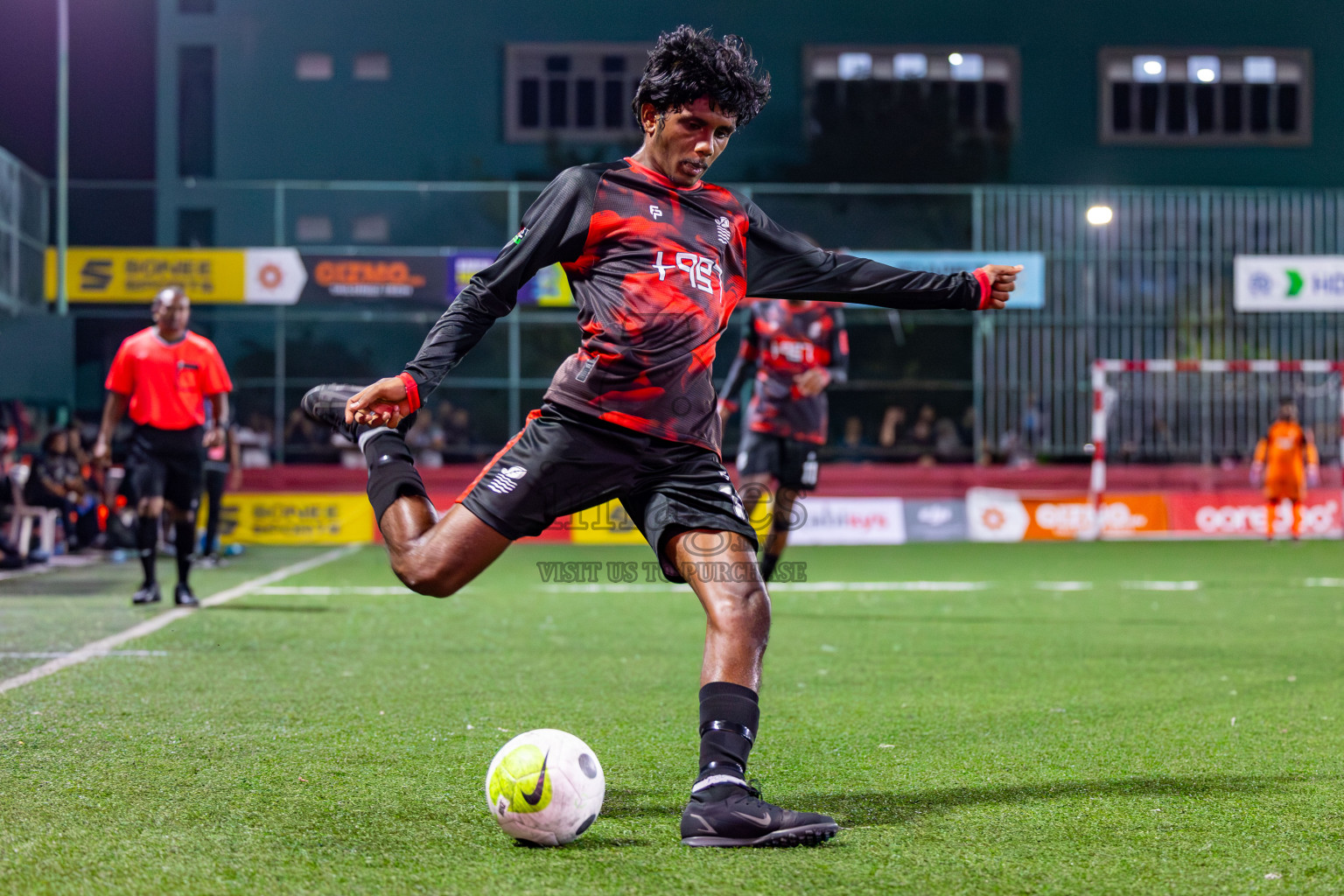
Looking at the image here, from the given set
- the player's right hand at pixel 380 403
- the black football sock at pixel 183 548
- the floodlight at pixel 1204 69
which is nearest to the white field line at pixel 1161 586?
the black football sock at pixel 183 548

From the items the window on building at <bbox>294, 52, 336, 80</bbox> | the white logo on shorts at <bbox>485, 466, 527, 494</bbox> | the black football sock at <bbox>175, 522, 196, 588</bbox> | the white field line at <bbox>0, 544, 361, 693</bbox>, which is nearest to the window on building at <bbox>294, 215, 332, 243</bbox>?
the white field line at <bbox>0, 544, 361, 693</bbox>

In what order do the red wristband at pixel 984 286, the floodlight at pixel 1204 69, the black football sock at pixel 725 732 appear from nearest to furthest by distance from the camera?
the black football sock at pixel 725 732 < the red wristband at pixel 984 286 < the floodlight at pixel 1204 69

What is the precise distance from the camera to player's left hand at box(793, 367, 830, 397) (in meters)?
8.56

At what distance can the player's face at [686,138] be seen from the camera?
350 centimetres

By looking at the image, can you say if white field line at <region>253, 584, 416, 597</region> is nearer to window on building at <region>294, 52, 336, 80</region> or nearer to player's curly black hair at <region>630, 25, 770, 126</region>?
player's curly black hair at <region>630, 25, 770, 126</region>

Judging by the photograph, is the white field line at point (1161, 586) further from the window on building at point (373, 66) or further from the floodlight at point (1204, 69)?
the window on building at point (373, 66)

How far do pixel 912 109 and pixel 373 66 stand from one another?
11588 millimetres

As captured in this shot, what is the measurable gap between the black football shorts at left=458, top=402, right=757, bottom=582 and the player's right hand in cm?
28

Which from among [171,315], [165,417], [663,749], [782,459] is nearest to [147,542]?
[165,417]

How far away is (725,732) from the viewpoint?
3.30 m

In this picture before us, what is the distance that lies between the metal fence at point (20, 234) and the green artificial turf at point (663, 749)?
10680 millimetres

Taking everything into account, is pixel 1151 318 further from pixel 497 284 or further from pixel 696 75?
pixel 497 284

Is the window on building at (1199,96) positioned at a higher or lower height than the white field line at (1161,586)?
higher

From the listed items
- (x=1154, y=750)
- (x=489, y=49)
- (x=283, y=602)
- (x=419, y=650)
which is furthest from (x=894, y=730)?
(x=489, y=49)
